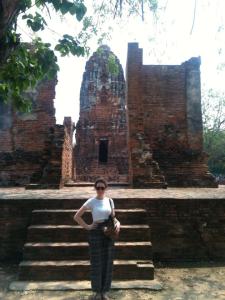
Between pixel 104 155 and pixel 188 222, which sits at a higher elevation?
pixel 104 155

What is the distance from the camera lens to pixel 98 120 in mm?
16828

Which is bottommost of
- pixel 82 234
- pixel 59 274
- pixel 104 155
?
pixel 59 274

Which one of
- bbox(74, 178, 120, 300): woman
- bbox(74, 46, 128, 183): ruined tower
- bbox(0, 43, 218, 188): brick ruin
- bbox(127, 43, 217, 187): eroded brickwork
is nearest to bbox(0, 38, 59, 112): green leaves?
bbox(74, 178, 120, 300): woman

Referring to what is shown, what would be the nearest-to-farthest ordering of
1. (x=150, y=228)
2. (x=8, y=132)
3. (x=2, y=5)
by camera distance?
(x=2, y=5) < (x=150, y=228) < (x=8, y=132)

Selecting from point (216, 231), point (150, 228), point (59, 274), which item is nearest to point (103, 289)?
point (59, 274)

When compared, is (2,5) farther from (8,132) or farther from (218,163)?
(218,163)

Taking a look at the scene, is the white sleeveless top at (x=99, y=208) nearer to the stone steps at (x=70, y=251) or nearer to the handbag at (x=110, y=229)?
the handbag at (x=110, y=229)

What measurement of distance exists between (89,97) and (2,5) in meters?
13.4

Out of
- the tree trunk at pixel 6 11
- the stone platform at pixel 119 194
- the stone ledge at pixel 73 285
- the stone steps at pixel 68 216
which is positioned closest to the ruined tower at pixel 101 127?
the stone platform at pixel 119 194

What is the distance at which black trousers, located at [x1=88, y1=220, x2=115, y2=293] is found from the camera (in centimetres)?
437

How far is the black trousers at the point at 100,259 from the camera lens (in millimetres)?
4371

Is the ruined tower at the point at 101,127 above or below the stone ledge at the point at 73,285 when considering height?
above

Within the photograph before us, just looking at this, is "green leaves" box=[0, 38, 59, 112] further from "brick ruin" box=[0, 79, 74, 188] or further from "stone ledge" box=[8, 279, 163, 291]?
"brick ruin" box=[0, 79, 74, 188]

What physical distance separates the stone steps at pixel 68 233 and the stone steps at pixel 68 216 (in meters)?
0.21
